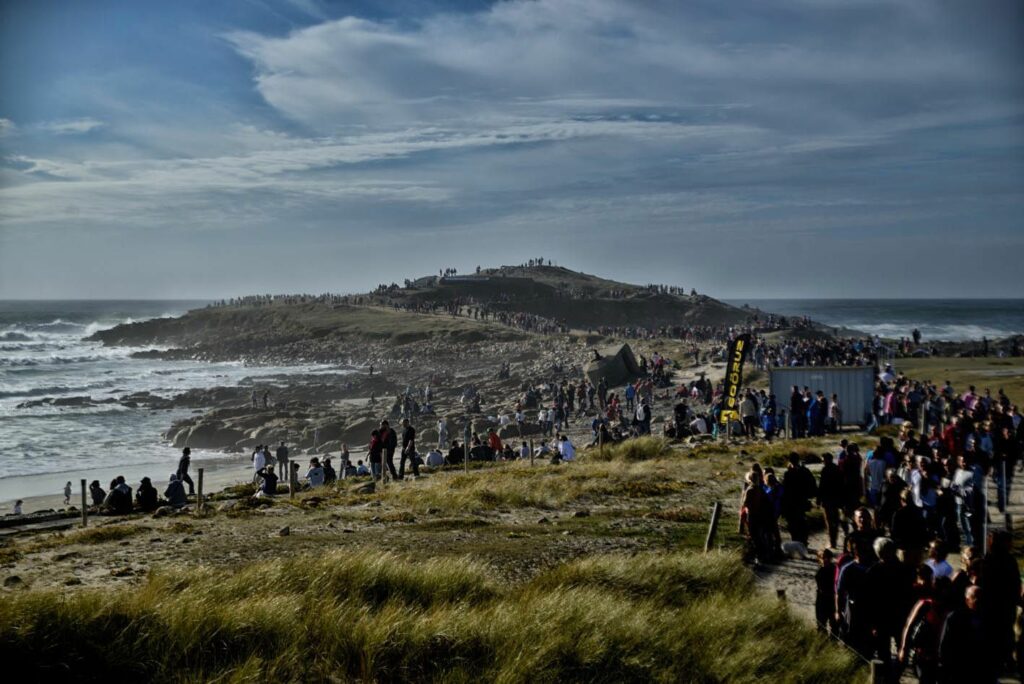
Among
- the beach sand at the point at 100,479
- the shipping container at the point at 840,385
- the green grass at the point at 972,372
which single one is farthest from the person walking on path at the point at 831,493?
the green grass at the point at 972,372

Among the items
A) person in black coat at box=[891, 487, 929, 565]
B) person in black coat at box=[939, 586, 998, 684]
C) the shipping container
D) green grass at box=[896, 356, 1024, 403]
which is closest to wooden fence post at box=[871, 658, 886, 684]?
person in black coat at box=[939, 586, 998, 684]

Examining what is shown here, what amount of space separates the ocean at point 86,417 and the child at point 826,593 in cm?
2527

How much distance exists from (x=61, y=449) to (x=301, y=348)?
144 feet

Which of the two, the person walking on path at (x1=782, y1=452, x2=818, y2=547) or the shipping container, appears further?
the shipping container

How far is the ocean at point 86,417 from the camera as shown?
30031 millimetres

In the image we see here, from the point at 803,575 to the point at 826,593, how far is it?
3.08 meters

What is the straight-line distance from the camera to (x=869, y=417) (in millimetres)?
24281

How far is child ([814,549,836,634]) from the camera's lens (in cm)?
764

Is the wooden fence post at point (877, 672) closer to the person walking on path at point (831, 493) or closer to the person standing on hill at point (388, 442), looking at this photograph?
the person walking on path at point (831, 493)

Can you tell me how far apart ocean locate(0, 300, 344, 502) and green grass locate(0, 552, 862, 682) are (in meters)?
21.4

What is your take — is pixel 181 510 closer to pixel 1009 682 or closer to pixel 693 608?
pixel 693 608

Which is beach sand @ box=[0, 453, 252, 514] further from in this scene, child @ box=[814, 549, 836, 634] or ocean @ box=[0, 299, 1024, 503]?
child @ box=[814, 549, 836, 634]

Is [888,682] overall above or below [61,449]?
above

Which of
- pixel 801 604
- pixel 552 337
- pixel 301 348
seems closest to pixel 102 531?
pixel 801 604
